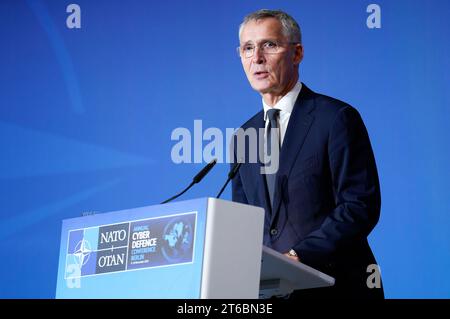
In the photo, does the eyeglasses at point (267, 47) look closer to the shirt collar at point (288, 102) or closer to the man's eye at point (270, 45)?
the man's eye at point (270, 45)

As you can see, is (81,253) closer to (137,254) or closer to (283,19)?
(137,254)

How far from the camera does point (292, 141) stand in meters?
3.08

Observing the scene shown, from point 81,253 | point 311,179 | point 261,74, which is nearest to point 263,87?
point 261,74

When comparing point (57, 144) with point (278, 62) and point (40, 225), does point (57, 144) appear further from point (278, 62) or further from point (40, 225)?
point (278, 62)

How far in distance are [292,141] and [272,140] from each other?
5.1 inches

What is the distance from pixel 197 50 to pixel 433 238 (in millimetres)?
1423

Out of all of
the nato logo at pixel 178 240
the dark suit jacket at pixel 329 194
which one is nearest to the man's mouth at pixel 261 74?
the dark suit jacket at pixel 329 194

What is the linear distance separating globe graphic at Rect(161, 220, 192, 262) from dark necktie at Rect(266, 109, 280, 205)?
104cm

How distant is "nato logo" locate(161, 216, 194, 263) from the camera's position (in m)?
1.99

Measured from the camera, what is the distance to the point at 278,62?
3326mm

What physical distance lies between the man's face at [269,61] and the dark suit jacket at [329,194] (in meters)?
0.22
